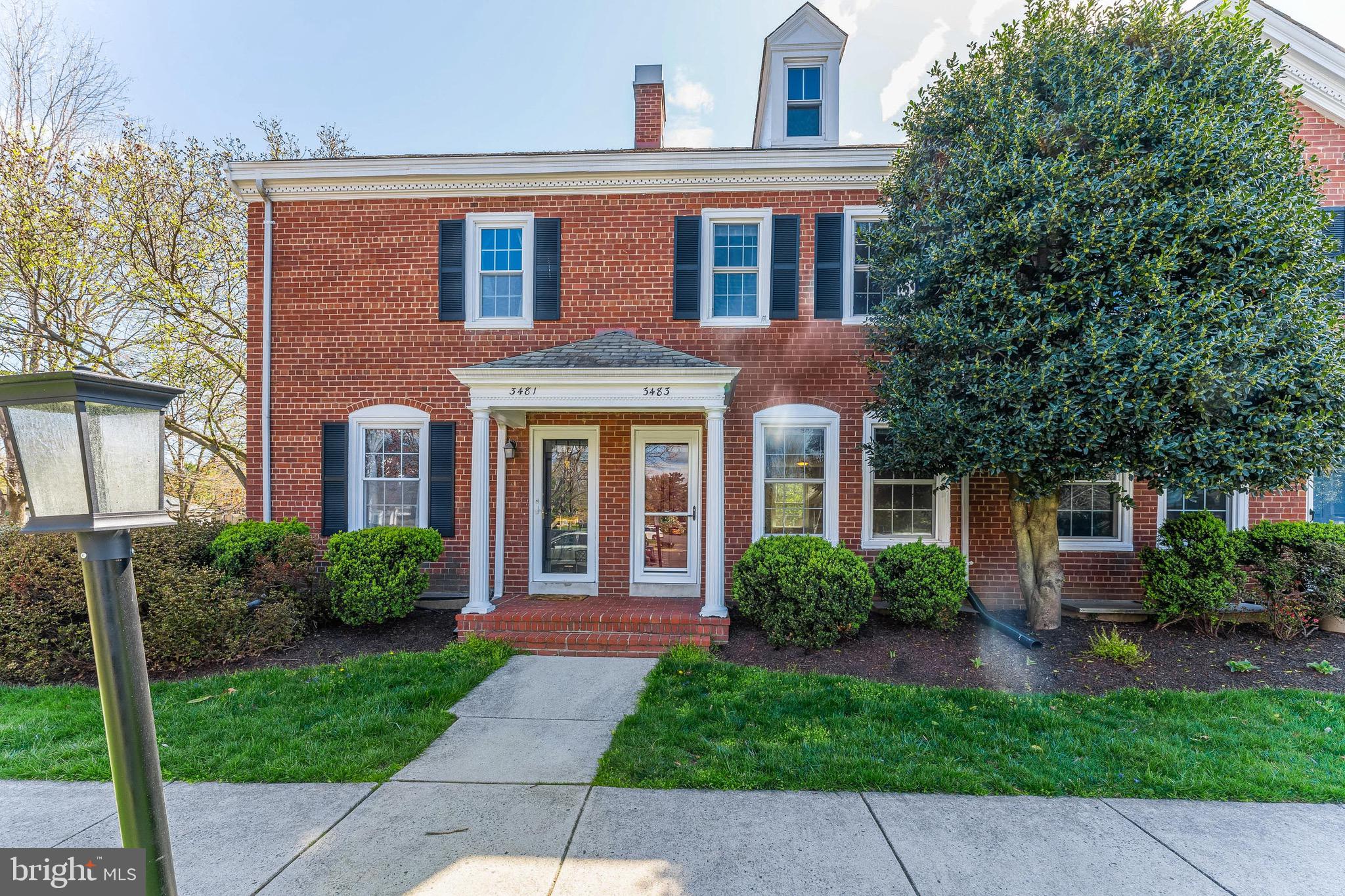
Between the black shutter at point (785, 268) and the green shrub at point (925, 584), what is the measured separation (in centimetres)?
330

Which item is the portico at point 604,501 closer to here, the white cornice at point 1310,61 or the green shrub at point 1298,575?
the green shrub at point 1298,575

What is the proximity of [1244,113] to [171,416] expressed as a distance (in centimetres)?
1731

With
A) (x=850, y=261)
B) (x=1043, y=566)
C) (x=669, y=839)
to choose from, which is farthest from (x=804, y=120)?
(x=669, y=839)

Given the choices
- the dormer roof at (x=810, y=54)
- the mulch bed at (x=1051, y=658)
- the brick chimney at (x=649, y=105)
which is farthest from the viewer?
the brick chimney at (x=649, y=105)

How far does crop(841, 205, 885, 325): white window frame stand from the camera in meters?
7.36

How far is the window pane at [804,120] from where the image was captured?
8.15 metres

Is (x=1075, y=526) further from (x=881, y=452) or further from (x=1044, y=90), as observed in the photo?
(x=1044, y=90)

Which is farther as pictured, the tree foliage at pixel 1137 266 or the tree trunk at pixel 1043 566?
the tree trunk at pixel 1043 566

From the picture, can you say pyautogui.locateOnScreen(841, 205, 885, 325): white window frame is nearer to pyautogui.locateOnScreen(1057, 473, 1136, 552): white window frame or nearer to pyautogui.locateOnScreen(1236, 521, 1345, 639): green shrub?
pyautogui.locateOnScreen(1057, 473, 1136, 552): white window frame

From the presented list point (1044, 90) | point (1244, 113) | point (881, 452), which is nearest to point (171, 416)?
point (881, 452)

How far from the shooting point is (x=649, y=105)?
861 cm

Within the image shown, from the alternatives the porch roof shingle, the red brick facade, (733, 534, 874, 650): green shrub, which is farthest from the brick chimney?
(733, 534, 874, 650): green shrub
